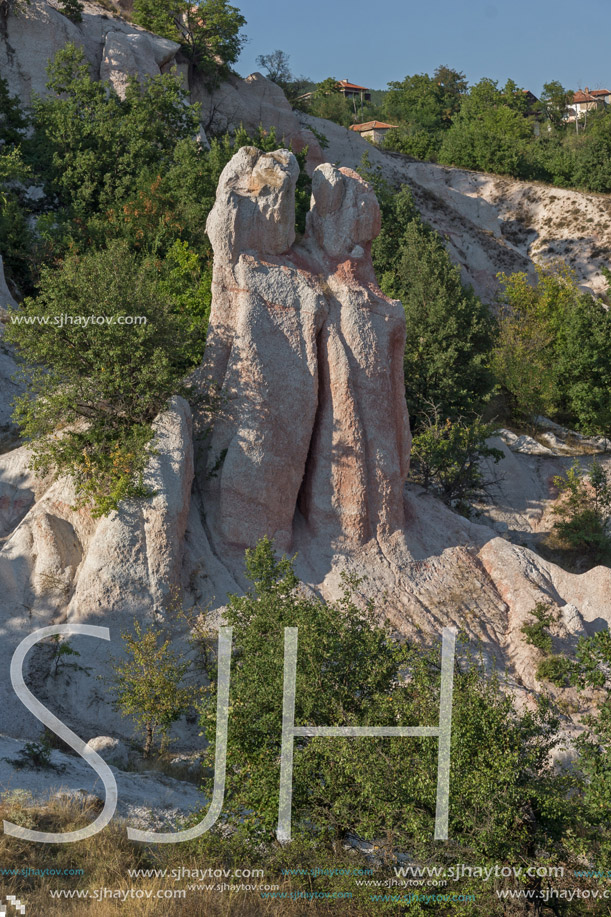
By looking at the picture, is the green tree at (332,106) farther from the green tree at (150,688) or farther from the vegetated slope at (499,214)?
the green tree at (150,688)

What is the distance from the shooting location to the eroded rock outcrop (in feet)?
56.7

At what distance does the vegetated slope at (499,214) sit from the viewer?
51.4 metres

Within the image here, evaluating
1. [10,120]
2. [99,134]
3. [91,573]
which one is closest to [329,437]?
[91,573]

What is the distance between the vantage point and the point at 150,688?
44.9 feet

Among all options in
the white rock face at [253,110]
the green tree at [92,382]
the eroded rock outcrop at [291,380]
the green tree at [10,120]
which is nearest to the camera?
the green tree at [92,382]

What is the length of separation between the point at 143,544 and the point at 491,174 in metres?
49.7

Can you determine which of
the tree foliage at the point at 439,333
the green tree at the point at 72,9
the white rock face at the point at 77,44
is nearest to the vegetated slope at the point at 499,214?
the white rock face at the point at 77,44

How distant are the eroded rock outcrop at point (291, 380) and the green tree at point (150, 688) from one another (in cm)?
320

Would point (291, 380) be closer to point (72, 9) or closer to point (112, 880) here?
point (112, 880)

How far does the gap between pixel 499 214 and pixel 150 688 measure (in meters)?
48.0

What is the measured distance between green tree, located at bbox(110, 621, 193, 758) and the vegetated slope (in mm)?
36841

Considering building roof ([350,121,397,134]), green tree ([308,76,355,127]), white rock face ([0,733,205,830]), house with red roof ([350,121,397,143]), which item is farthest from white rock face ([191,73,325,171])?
white rock face ([0,733,205,830])

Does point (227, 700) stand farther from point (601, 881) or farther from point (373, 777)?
point (601, 881)

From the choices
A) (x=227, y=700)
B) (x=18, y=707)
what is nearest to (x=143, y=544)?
(x=18, y=707)
